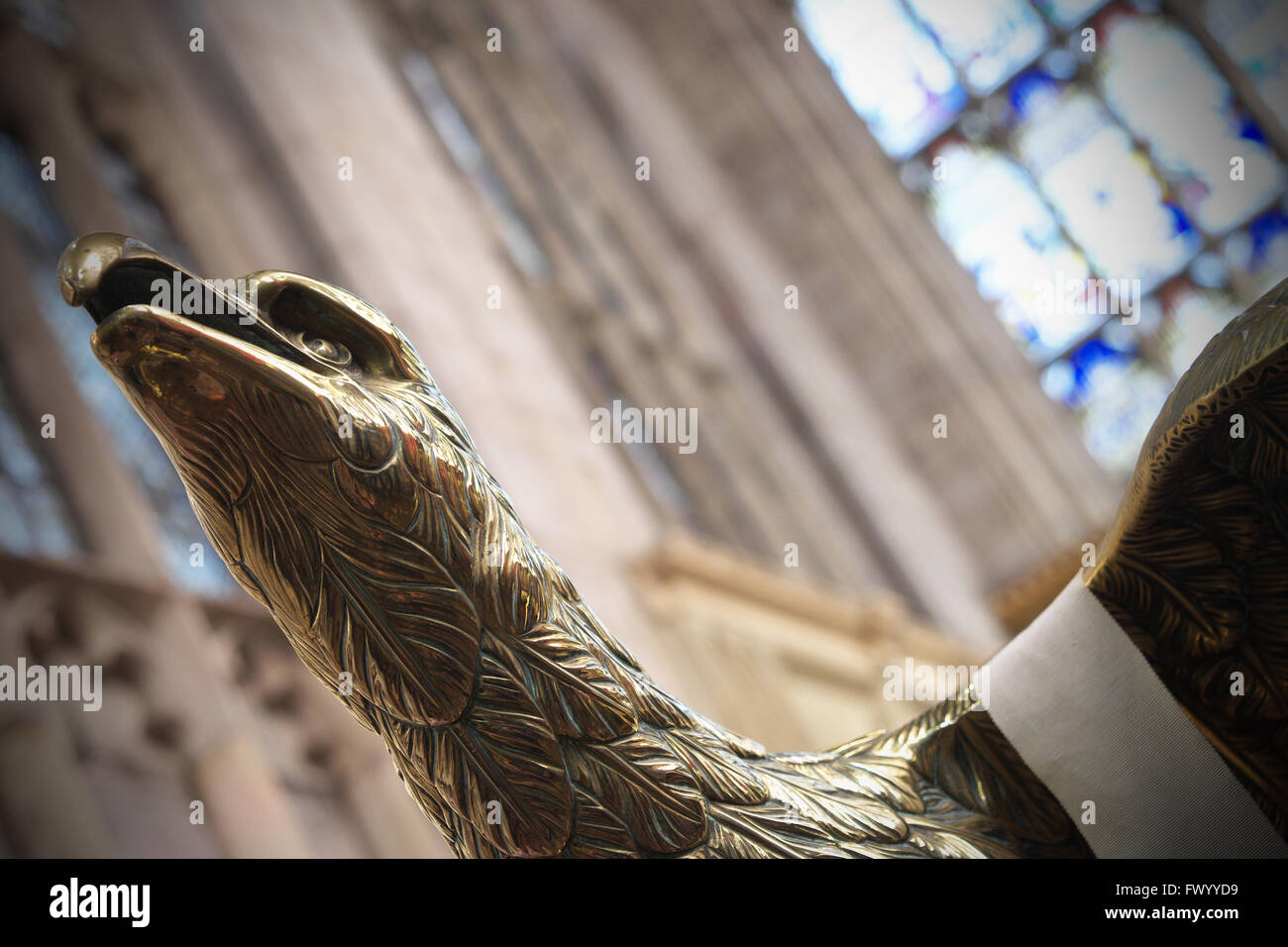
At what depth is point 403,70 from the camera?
650 centimetres

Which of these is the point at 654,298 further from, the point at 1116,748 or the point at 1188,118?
the point at 1116,748

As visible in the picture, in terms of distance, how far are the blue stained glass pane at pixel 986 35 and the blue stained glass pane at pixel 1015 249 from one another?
1.80 ft

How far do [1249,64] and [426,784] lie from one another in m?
8.73

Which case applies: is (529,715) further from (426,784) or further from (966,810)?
(966,810)

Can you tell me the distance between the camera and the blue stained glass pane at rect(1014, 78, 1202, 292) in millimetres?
8133

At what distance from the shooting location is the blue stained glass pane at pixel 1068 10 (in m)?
8.54

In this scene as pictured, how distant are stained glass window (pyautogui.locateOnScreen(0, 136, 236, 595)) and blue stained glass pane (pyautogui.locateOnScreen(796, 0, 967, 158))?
652 cm

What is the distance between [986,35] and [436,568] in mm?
9255
